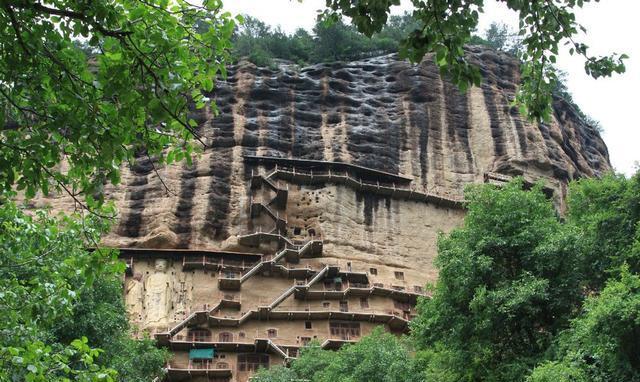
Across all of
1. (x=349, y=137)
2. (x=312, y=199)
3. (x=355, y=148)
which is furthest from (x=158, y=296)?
(x=349, y=137)

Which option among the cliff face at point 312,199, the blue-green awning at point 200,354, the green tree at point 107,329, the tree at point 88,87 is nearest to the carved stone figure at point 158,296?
the cliff face at point 312,199

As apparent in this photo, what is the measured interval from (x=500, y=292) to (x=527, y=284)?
23.6 inches

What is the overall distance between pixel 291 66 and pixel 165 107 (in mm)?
42564

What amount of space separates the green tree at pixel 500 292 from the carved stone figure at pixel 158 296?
16895 mm

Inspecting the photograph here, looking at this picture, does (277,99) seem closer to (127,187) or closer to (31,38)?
(127,187)

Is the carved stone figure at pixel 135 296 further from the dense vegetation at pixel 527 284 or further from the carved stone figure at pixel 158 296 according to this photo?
the dense vegetation at pixel 527 284

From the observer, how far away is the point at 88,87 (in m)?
7.30

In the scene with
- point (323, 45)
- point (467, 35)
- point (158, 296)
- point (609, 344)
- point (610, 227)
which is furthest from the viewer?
point (323, 45)

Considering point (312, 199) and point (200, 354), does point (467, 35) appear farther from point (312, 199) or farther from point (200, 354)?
point (312, 199)

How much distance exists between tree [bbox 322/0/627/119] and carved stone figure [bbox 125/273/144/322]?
90.9 feet

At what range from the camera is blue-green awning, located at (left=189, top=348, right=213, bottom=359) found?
31422 millimetres

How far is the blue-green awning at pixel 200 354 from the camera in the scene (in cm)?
3142

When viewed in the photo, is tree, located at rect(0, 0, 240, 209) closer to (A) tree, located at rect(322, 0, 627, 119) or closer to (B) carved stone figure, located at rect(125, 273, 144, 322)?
(A) tree, located at rect(322, 0, 627, 119)

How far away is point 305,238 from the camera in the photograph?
3794 centimetres
